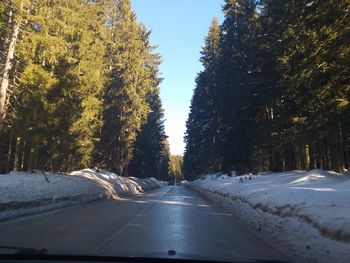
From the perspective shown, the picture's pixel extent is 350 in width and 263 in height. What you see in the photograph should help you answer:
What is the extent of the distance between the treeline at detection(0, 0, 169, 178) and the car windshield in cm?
13

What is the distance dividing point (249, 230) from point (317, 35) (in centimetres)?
1472

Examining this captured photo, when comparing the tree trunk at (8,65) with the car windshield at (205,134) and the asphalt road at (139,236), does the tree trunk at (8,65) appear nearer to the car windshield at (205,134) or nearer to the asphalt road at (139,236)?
the car windshield at (205,134)

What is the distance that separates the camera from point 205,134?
208 feet

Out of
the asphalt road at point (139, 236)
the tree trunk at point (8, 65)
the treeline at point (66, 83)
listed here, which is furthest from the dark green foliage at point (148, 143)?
the asphalt road at point (139, 236)

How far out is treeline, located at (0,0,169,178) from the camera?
27.0 m

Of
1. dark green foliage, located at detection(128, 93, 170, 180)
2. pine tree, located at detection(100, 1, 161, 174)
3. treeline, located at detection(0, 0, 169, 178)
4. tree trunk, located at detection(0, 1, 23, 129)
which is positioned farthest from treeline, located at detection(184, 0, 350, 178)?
tree trunk, located at detection(0, 1, 23, 129)

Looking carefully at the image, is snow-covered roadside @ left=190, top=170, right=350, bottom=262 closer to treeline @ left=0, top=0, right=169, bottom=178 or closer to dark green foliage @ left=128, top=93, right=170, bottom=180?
treeline @ left=0, top=0, right=169, bottom=178

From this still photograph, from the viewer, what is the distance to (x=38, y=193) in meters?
21.3

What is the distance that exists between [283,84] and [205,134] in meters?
35.3

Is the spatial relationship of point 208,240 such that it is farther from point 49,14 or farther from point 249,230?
point 49,14

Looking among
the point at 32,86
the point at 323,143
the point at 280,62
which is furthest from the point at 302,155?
the point at 32,86

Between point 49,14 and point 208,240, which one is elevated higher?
point 49,14

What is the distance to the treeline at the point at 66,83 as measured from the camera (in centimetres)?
2695

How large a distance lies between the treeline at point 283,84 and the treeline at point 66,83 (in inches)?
421
